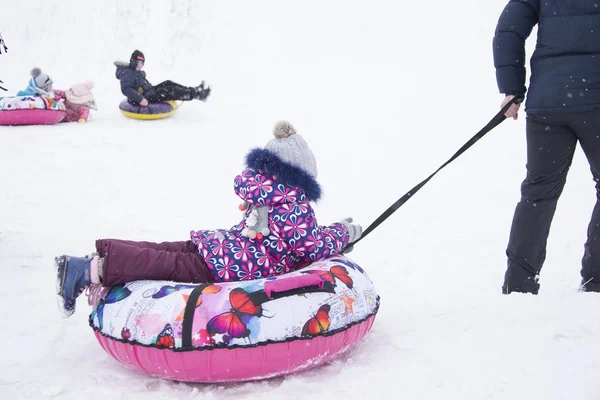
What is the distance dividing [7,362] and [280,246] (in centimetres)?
139

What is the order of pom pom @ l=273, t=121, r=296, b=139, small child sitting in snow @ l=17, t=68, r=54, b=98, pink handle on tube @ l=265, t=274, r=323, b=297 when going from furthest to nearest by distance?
small child sitting in snow @ l=17, t=68, r=54, b=98
pom pom @ l=273, t=121, r=296, b=139
pink handle on tube @ l=265, t=274, r=323, b=297

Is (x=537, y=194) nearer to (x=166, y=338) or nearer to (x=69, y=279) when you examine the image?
(x=166, y=338)

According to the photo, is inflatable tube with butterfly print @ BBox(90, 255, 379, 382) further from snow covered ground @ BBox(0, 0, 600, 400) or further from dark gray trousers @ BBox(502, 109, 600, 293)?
dark gray trousers @ BBox(502, 109, 600, 293)

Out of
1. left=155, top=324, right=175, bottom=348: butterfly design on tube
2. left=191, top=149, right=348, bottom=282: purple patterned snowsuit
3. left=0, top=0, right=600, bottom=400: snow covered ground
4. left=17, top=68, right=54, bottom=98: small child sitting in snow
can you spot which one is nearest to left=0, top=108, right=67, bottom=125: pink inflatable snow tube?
left=0, top=0, right=600, bottom=400: snow covered ground

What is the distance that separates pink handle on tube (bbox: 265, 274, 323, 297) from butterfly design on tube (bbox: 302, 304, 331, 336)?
0.11 meters

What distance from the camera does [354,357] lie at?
2.75m

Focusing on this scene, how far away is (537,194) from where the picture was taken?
10.1ft

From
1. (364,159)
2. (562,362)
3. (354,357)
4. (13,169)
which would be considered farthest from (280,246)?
(13,169)

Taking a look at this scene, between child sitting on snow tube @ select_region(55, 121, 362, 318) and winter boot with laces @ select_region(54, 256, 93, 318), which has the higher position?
child sitting on snow tube @ select_region(55, 121, 362, 318)

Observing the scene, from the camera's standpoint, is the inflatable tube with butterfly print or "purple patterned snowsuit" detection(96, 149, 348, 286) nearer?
the inflatable tube with butterfly print

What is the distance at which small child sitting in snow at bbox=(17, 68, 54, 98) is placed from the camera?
8.56 metres

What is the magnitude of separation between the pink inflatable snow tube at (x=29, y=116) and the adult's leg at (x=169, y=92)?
4.43ft

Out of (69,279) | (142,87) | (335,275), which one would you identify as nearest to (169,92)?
(142,87)

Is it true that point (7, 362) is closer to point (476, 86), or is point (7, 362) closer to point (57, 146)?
point (57, 146)
